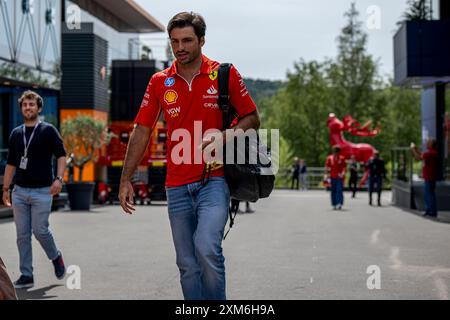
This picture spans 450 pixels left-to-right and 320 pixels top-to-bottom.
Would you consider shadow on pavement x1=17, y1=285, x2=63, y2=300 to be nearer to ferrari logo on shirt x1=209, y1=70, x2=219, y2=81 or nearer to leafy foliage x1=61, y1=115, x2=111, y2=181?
ferrari logo on shirt x1=209, y1=70, x2=219, y2=81

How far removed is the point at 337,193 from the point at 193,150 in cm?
1859

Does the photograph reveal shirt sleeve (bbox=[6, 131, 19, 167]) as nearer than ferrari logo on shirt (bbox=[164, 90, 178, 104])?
No

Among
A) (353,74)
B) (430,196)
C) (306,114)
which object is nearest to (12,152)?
(430,196)

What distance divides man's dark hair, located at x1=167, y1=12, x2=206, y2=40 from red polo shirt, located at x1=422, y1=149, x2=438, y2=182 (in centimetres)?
1420

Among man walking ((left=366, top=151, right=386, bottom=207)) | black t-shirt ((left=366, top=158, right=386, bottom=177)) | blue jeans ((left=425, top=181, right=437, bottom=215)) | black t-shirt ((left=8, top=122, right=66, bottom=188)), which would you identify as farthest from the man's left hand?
black t-shirt ((left=366, top=158, right=386, bottom=177))

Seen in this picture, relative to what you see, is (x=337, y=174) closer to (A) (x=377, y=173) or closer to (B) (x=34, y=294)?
(A) (x=377, y=173)

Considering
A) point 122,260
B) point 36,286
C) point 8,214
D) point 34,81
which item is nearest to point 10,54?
point 34,81

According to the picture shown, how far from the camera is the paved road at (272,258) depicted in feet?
24.7

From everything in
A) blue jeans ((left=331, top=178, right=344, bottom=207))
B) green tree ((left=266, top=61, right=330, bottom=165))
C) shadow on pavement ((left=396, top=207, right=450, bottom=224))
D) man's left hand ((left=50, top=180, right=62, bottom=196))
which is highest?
green tree ((left=266, top=61, right=330, bottom=165))

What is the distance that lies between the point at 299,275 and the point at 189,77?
163 inches

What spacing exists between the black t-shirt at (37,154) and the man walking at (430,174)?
38.4 feet

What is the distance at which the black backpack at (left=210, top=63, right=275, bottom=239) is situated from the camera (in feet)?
15.9

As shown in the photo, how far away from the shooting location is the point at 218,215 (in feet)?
15.6
